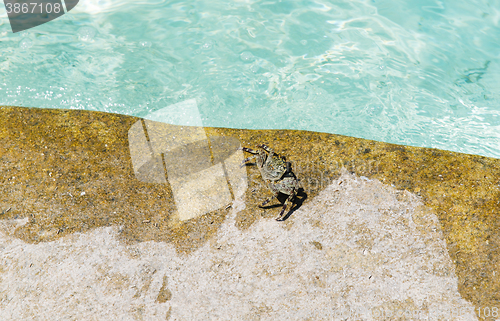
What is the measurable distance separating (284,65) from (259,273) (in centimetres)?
447

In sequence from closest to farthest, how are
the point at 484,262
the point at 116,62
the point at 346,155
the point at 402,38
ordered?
the point at 484,262, the point at 346,155, the point at 116,62, the point at 402,38

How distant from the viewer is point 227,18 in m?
7.05

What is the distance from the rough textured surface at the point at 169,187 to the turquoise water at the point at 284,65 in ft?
4.99

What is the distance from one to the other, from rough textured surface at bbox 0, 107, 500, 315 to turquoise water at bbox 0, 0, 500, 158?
1521mm

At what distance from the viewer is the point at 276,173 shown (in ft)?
11.9

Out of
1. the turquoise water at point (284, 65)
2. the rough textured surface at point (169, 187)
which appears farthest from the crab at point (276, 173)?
the turquoise water at point (284, 65)

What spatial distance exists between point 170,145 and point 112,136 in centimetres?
76

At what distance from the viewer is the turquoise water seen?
5.64 metres

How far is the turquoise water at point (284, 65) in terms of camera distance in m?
5.64

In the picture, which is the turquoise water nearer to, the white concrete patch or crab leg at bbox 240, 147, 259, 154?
crab leg at bbox 240, 147, 259, 154

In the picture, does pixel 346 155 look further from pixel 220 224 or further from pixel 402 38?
pixel 402 38

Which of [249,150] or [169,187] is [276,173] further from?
[169,187]

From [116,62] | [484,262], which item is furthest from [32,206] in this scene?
[484,262]

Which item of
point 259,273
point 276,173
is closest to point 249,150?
point 276,173
